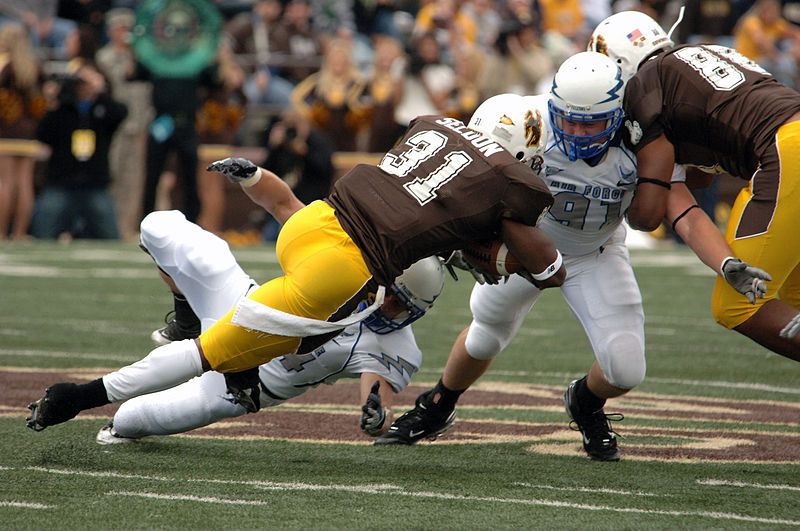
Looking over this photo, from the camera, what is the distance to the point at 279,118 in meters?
12.9

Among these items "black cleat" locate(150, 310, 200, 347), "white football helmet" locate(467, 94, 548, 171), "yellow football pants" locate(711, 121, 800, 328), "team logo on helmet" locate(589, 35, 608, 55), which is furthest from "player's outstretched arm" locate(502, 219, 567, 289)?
"black cleat" locate(150, 310, 200, 347)

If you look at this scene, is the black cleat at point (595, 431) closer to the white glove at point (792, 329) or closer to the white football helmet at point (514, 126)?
the white glove at point (792, 329)

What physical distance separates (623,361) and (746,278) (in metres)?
0.56

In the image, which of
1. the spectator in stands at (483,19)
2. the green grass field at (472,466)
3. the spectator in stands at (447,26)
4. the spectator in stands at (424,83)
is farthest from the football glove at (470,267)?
the spectator in stands at (483,19)

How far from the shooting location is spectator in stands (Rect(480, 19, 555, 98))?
509 inches

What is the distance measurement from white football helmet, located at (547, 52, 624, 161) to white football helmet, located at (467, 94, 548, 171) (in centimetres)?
11

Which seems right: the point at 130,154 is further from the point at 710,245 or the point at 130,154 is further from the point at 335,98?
the point at 710,245

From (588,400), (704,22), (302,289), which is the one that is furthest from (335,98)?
(302,289)

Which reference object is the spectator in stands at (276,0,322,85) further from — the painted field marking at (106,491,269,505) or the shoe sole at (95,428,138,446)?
the painted field marking at (106,491,269,505)

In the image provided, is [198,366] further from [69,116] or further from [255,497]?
[69,116]

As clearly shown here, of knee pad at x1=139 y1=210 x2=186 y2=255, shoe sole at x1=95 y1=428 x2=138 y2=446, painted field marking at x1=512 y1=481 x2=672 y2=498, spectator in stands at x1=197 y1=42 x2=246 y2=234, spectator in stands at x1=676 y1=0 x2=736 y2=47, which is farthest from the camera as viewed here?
spectator in stands at x1=676 y1=0 x2=736 y2=47

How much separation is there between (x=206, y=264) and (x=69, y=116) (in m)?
7.90

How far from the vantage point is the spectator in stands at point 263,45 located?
13.5 m

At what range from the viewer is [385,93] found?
12.6 metres
